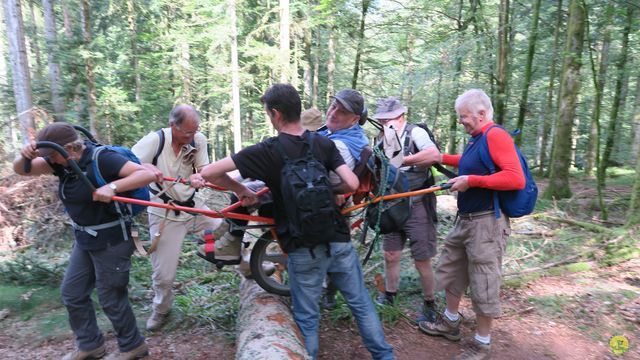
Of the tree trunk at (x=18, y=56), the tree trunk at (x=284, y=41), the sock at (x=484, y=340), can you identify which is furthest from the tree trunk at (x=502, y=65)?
the tree trunk at (x=18, y=56)

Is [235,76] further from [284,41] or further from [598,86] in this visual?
[598,86]

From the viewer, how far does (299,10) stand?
1728 centimetres

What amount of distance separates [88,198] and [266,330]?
1.83m

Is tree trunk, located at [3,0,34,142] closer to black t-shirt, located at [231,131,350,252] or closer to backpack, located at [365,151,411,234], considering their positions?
black t-shirt, located at [231,131,350,252]

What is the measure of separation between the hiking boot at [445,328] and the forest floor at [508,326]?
7 centimetres

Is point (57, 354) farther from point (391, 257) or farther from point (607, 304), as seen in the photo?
point (607, 304)

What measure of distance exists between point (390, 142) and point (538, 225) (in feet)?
15.7

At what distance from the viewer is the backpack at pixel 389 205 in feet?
12.1

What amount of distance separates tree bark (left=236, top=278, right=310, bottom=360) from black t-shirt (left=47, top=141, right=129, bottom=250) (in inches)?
53.2

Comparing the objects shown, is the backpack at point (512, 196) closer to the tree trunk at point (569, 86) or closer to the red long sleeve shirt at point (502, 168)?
the red long sleeve shirt at point (502, 168)

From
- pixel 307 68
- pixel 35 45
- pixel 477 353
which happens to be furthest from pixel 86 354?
pixel 35 45

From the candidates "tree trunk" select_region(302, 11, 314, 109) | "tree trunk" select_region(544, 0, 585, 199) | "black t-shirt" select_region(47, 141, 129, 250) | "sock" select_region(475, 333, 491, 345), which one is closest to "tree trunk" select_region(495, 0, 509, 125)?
"tree trunk" select_region(544, 0, 585, 199)

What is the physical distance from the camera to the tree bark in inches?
111

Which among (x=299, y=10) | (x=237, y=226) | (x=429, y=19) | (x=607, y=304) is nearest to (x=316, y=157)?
(x=237, y=226)
